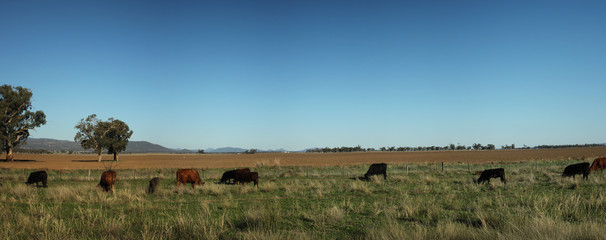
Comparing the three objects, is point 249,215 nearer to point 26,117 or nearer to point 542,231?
point 542,231

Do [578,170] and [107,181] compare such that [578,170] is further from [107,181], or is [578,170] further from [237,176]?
[107,181]

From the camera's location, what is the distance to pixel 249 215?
9.34m

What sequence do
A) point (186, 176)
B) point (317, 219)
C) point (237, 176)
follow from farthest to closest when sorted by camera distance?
point (237, 176) → point (186, 176) → point (317, 219)

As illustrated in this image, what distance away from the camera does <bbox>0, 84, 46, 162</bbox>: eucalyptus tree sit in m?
51.9

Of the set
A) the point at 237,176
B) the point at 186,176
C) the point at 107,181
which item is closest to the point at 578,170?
the point at 237,176

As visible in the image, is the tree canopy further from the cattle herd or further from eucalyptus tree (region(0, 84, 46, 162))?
the cattle herd

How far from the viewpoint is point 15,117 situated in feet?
176

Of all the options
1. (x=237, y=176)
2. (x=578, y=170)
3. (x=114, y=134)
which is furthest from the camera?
(x=114, y=134)

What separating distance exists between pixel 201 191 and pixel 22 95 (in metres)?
56.9

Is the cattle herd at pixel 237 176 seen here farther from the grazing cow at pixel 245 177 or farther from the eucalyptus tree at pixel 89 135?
the eucalyptus tree at pixel 89 135

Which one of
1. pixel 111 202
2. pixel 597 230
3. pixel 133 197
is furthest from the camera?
pixel 133 197

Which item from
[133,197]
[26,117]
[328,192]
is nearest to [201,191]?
[133,197]

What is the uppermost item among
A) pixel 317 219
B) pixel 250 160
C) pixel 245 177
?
pixel 245 177

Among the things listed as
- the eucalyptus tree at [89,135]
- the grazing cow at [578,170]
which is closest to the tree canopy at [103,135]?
the eucalyptus tree at [89,135]
